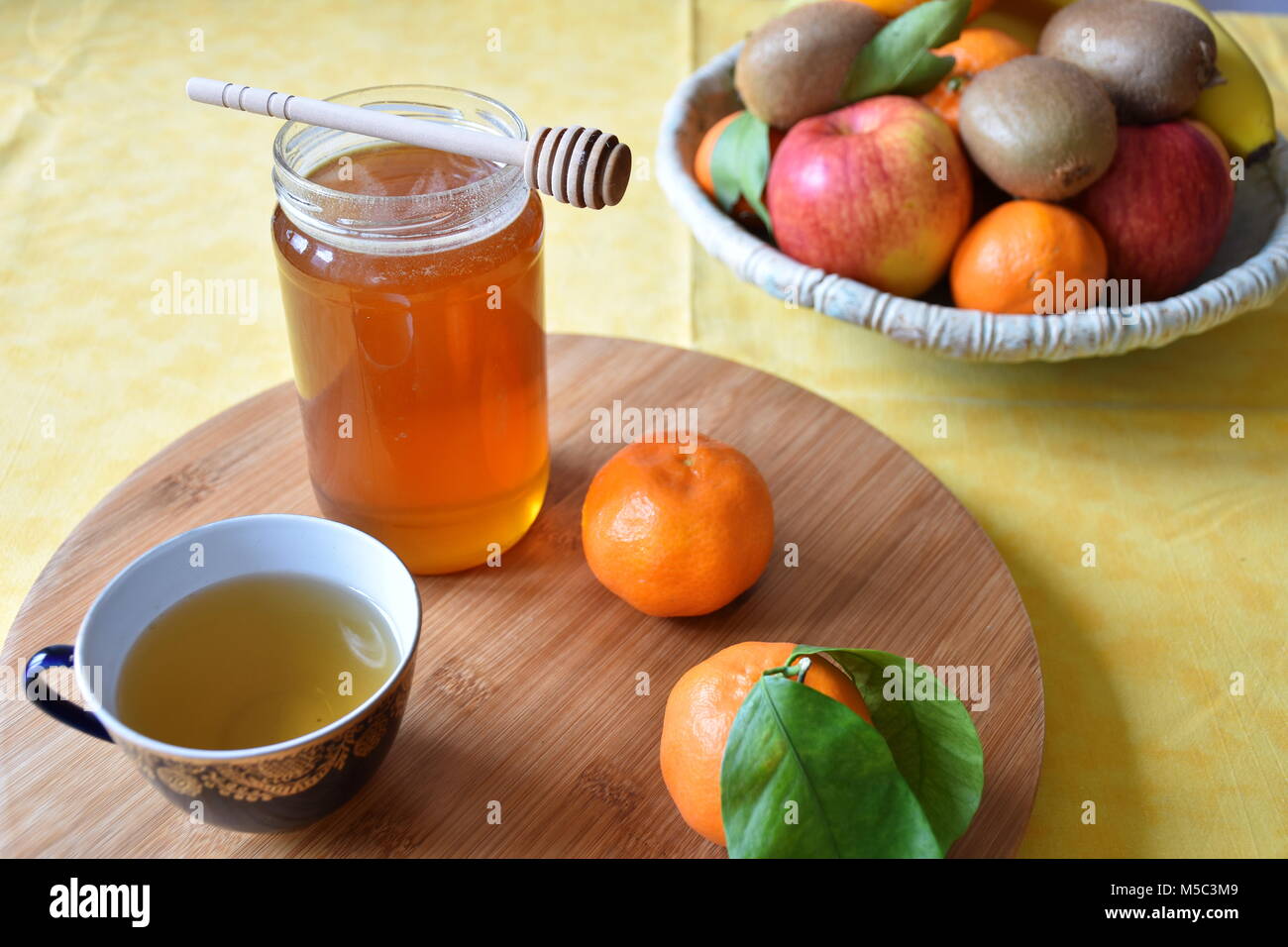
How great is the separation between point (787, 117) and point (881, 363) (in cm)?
25

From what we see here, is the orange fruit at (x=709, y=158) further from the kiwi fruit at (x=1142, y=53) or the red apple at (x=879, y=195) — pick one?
the kiwi fruit at (x=1142, y=53)

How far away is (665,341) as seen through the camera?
115cm

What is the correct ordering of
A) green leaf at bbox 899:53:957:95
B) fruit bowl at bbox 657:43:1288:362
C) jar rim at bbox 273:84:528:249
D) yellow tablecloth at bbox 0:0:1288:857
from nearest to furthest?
jar rim at bbox 273:84:528:249
yellow tablecloth at bbox 0:0:1288:857
fruit bowl at bbox 657:43:1288:362
green leaf at bbox 899:53:957:95

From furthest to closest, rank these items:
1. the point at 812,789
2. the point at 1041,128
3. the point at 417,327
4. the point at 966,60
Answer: the point at 966,60, the point at 1041,128, the point at 417,327, the point at 812,789

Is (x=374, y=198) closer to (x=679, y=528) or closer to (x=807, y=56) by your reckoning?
(x=679, y=528)

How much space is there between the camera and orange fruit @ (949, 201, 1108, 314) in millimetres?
945

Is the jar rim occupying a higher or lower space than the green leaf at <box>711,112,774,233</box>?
higher

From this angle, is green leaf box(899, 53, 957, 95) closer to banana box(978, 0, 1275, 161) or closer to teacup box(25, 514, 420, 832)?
banana box(978, 0, 1275, 161)

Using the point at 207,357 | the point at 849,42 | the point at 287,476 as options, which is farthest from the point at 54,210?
the point at 849,42

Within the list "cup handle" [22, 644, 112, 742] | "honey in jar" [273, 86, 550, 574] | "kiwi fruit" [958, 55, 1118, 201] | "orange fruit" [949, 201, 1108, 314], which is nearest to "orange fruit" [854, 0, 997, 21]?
"kiwi fruit" [958, 55, 1118, 201]

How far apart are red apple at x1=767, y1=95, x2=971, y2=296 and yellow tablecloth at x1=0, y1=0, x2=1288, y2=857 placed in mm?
131

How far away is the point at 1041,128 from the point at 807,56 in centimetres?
22

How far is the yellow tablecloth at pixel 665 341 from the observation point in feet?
2.62

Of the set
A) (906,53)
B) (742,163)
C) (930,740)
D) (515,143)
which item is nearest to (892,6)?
(906,53)
